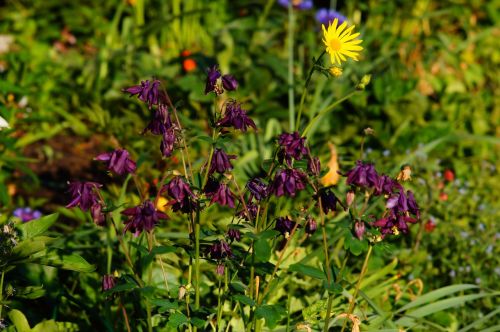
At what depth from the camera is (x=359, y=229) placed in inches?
64.7

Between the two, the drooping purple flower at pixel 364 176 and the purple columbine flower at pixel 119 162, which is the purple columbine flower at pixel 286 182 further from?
the purple columbine flower at pixel 119 162

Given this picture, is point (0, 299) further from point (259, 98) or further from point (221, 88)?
point (259, 98)

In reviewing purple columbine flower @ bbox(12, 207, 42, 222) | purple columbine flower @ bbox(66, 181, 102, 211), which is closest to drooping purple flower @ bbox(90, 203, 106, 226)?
purple columbine flower @ bbox(66, 181, 102, 211)

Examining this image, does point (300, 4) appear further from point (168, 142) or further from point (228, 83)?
point (168, 142)

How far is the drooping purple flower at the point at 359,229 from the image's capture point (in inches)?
64.6

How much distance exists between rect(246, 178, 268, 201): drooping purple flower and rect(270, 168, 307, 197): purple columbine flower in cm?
6

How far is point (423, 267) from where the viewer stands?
2934 millimetres

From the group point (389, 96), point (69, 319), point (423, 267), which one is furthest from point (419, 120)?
point (69, 319)

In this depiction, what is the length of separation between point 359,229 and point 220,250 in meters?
0.33

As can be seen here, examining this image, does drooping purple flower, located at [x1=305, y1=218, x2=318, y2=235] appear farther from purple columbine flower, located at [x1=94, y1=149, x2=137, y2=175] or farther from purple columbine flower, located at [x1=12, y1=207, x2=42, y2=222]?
purple columbine flower, located at [x1=12, y1=207, x2=42, y2=222]

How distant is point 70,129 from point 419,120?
1.91 metres

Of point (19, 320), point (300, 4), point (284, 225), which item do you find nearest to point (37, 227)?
point (19, 320)

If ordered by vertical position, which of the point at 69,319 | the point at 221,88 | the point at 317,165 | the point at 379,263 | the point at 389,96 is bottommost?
the point at 69,319

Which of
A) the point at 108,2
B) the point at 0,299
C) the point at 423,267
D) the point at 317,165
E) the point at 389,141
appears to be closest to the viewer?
the point at 317,165
